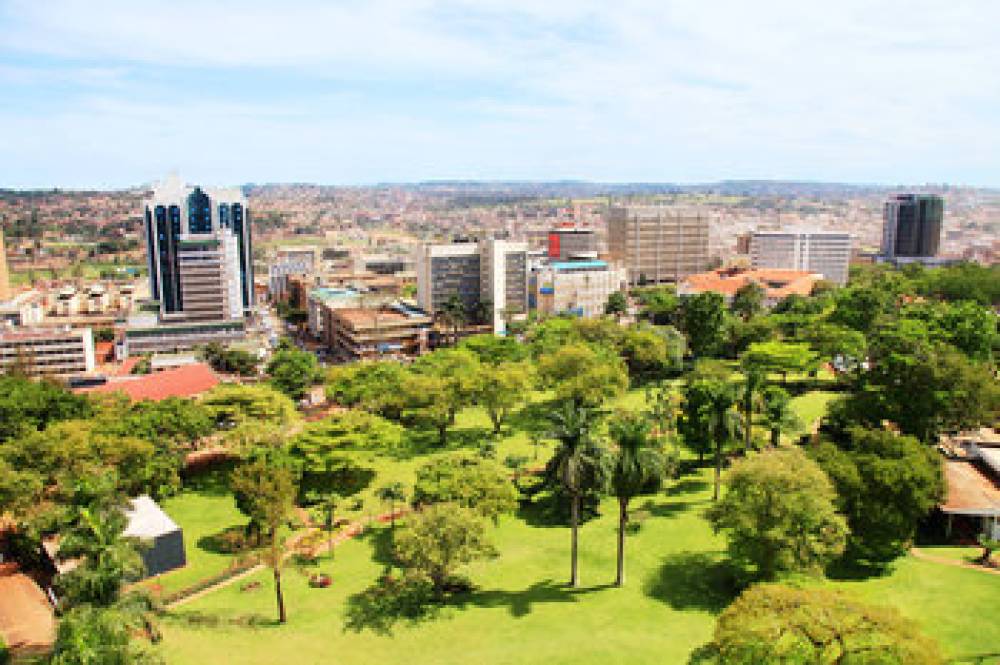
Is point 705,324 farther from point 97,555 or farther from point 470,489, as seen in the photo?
point 97,555

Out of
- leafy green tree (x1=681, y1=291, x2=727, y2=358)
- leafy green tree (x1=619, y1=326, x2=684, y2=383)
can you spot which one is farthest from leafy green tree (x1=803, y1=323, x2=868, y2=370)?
leafy green tree (x1=619, y1=326, x2=684, y2=383)

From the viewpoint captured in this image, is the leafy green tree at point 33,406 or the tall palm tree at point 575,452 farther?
the leafy green tree at point 33,406

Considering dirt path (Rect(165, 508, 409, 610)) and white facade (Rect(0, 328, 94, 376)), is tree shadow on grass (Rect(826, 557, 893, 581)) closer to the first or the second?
dirt path (Rect(165, 508, 409, 610))

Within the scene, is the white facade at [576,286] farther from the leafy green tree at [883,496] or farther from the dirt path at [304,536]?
the leafy green tree at [883,496]

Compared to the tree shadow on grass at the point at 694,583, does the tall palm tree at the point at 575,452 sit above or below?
above

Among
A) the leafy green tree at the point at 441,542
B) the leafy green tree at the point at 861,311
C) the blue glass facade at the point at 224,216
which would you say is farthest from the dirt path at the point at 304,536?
the blue glass facade at the point at 224,216

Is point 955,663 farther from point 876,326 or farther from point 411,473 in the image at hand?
point 876,326

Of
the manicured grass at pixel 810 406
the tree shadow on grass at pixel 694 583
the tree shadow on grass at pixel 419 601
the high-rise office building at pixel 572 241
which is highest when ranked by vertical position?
the high-rise office building at pixel 572 241
